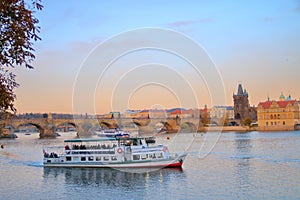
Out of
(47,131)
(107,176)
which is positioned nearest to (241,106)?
(47,131)

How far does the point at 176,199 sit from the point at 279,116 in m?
104

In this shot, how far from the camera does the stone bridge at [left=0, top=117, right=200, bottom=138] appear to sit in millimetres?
99525

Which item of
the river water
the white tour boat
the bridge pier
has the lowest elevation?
the river water

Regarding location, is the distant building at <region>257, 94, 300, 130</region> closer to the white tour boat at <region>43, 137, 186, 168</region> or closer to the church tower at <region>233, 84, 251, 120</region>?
the church tower at <region>233, 84, 251, 120</region>

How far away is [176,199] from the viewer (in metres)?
23.0

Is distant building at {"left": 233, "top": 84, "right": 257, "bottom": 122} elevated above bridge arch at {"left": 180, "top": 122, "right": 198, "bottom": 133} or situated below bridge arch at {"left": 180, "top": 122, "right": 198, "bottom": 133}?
above

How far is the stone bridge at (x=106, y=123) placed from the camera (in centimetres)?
9953

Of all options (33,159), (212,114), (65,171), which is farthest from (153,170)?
(212,114)

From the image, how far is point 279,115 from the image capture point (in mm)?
120375

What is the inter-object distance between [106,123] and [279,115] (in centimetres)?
4969

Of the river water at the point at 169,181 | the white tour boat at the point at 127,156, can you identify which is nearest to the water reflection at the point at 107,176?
the river water at the point at 169,181

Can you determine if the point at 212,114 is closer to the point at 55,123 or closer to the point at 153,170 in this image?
the point at 55,123

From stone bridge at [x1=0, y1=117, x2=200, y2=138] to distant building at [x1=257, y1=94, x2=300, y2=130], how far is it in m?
19.0

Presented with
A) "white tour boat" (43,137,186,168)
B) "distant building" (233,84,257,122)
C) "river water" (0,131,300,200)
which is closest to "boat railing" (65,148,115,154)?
"white tour boat" (43,137,186,168)
